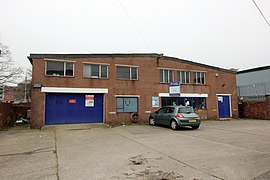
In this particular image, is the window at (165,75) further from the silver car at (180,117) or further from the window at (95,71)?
the window at (95,71)

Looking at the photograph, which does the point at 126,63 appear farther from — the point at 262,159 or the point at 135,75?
the point at 262,159

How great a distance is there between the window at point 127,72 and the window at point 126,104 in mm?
1908

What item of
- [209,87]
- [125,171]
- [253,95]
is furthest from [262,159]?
[253,95]

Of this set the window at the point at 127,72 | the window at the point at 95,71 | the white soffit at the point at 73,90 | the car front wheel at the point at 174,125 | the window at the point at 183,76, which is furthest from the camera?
the window at the point at 183,76

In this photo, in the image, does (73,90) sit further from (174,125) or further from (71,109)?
(174,125)

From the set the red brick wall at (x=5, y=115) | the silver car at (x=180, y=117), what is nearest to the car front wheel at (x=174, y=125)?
the silver car at (x=180, y=117)

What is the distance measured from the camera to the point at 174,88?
1702cm

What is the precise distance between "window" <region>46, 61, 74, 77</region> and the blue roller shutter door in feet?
5.45

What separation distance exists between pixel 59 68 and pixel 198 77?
45.1 feet

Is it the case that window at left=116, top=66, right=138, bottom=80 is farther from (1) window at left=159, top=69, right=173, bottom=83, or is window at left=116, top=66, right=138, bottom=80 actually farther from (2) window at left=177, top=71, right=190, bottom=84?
(2) window at left=177, top=71, right=190, bottom=84

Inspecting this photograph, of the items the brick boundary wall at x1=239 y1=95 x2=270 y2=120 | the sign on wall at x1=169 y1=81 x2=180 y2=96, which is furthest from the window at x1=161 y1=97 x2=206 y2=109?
the brick boundary wall at x1=239 y1=95 x2=270 y2=120

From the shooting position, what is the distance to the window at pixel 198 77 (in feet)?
62.2

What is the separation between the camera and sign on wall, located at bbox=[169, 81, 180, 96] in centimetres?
1688

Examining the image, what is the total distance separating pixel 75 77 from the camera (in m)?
14.2
